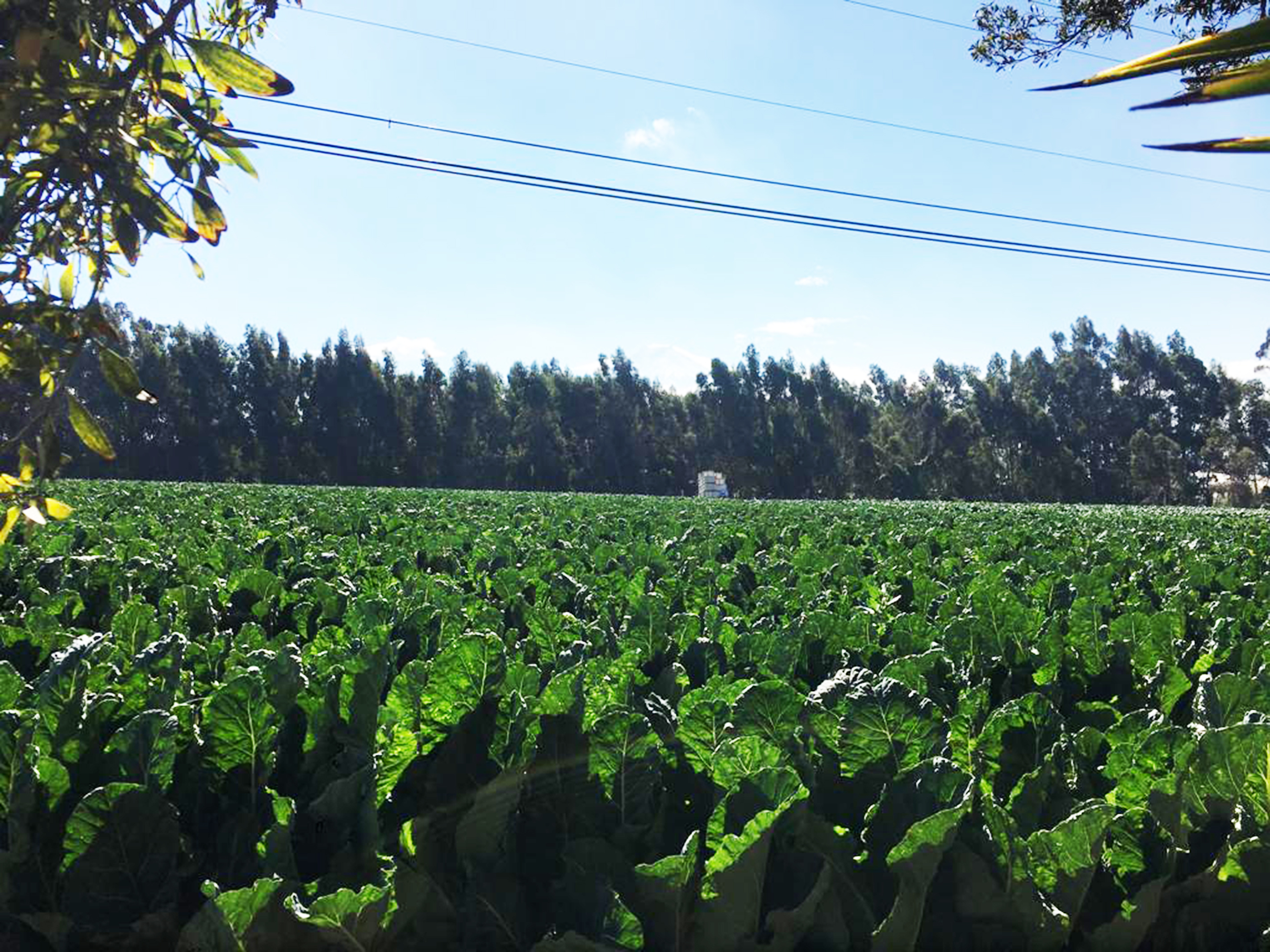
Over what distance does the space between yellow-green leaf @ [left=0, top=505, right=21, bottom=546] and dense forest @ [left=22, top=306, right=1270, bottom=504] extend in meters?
66.2

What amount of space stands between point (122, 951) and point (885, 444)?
249ft

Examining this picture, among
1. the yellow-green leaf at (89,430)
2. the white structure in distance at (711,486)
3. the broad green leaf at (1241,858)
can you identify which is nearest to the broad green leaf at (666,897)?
the broad green leaf at (1241,858)

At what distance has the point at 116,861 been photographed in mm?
1700

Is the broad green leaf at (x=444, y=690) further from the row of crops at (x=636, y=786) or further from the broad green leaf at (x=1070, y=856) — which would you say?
the broad green leaf at (x=1070, y=856)

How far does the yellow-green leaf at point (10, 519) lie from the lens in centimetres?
182

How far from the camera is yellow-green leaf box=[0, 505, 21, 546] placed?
1817mm

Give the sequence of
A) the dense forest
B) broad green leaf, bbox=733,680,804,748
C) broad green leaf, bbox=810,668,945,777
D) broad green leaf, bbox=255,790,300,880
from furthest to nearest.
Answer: the dense forest, broad green leaf, bbox=733,680,804,748, broad green leaf, bbox=810,668,945,777, broad green leaf, bbox=255,790,300,880

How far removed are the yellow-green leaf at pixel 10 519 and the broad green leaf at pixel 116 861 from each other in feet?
1.90

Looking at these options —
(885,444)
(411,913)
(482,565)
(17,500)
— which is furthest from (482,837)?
(885,444)

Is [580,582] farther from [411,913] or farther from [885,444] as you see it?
[885,444]

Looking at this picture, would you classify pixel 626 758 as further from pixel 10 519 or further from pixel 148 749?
pixel 10 519

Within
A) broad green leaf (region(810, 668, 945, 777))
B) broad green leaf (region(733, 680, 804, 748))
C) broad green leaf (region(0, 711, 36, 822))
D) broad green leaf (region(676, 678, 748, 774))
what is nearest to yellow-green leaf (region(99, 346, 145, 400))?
broad green leaf (region(0, 711, 36, 822))

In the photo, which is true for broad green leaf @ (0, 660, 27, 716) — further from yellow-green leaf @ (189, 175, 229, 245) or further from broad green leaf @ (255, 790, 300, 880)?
yellow-green leaf @ (189, 175, 229, 245)

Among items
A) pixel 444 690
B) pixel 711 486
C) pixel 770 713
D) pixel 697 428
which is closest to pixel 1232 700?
pixel 770 713
